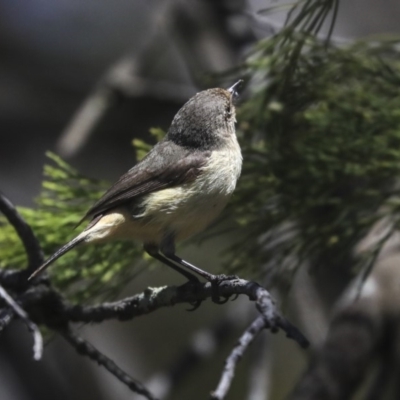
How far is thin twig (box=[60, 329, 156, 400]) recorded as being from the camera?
1893 millimetres

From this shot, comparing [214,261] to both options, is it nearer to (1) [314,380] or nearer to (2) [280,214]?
(1) [314,380]

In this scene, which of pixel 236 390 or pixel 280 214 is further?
pixel 236 390

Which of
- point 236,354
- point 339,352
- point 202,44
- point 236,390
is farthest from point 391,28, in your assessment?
point 236,354

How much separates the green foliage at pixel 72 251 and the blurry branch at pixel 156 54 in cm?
126

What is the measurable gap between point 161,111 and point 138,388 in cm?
297

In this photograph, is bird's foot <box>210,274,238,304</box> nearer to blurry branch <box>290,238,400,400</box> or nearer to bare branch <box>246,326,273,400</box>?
blurry branch <box>290,238,400,400</box>

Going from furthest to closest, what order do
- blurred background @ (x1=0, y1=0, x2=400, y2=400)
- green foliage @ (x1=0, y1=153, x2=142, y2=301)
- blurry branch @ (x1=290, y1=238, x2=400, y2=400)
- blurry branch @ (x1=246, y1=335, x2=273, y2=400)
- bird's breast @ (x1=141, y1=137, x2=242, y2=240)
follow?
blurred background @ (x1=0, y1=0, x2=400, y2=400)
blurry branch @ (x1=246, y1=335, x2=273, y2=400)
blurry branch @ (x1=290, y1=238, x2=400, y2=400)
green foliage @ (x1=0, y1=153, x2=142, y2=301)
bird's breast @ (x1=141, y1=137, x2=242, y2=240)

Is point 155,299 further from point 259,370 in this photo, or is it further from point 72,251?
point 259,370

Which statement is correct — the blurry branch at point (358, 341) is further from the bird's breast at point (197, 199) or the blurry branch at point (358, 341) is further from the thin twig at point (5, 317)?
the thin twig at point (5, 317)

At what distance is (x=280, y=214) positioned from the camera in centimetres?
222

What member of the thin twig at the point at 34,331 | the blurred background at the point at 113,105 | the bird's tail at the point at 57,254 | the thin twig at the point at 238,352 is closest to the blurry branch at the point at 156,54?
the blurred background at the point at 113,105

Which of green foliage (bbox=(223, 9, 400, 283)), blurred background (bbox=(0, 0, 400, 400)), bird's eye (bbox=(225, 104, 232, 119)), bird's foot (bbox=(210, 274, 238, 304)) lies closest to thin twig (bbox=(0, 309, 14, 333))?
bird's foot (bbox=(210, 274, 238, 304))

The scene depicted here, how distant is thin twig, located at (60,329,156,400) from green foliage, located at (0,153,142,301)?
0.68 ft

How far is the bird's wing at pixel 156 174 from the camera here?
2.17 meters
